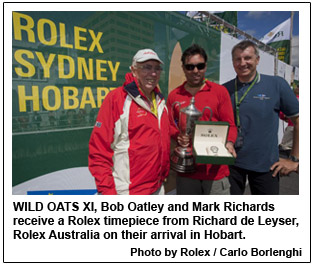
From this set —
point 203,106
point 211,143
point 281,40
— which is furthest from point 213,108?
point 281,40

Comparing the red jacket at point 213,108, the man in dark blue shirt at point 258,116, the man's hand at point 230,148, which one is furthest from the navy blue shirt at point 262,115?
the man's hand at point 230,148

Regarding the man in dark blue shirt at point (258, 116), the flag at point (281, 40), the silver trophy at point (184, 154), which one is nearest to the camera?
the silver trophy at point (184, 154)

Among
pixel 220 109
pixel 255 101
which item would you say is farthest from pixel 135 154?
pixel 255 101

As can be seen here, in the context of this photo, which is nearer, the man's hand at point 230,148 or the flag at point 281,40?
the man's hand at point 230,148

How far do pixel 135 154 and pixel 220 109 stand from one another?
0.94 meters

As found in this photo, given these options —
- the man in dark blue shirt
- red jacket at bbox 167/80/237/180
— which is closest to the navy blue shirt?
the man in dark blue shirt

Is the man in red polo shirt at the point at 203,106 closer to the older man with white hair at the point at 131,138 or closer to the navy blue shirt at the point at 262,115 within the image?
the navy blue shirt at the point at 262,115

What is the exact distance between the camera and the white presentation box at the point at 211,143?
4.84ft

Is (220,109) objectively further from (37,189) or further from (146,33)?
(37,189)

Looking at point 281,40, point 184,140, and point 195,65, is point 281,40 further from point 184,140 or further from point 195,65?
point 184,140

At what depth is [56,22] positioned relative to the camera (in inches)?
70.3

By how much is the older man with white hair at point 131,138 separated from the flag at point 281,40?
5.70 metres

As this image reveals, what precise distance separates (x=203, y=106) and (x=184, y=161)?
562 mm

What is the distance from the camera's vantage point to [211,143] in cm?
174
